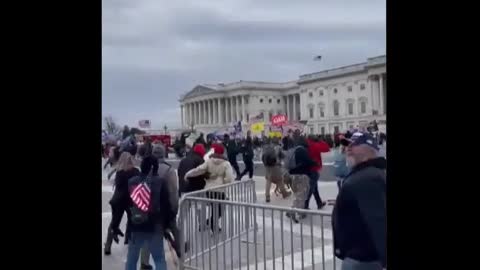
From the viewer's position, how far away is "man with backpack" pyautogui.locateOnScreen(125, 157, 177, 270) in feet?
14.4

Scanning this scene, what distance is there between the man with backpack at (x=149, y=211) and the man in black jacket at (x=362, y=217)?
1768 mm

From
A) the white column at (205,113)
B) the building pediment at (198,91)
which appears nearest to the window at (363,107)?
the building pediment at (198,91)

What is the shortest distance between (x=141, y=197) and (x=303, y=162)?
4.07 meters

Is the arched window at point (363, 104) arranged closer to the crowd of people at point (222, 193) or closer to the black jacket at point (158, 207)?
the crowd of people at point (222, 193)

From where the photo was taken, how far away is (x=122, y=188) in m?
4.88

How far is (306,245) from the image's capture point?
5375 mm

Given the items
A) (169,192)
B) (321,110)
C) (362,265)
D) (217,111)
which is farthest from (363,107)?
(362,265)

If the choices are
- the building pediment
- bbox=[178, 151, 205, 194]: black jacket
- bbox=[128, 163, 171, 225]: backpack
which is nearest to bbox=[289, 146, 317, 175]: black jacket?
bbox=[178, 151, 205, 194]: black jacket

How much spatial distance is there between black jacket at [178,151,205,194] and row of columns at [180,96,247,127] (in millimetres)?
64363
